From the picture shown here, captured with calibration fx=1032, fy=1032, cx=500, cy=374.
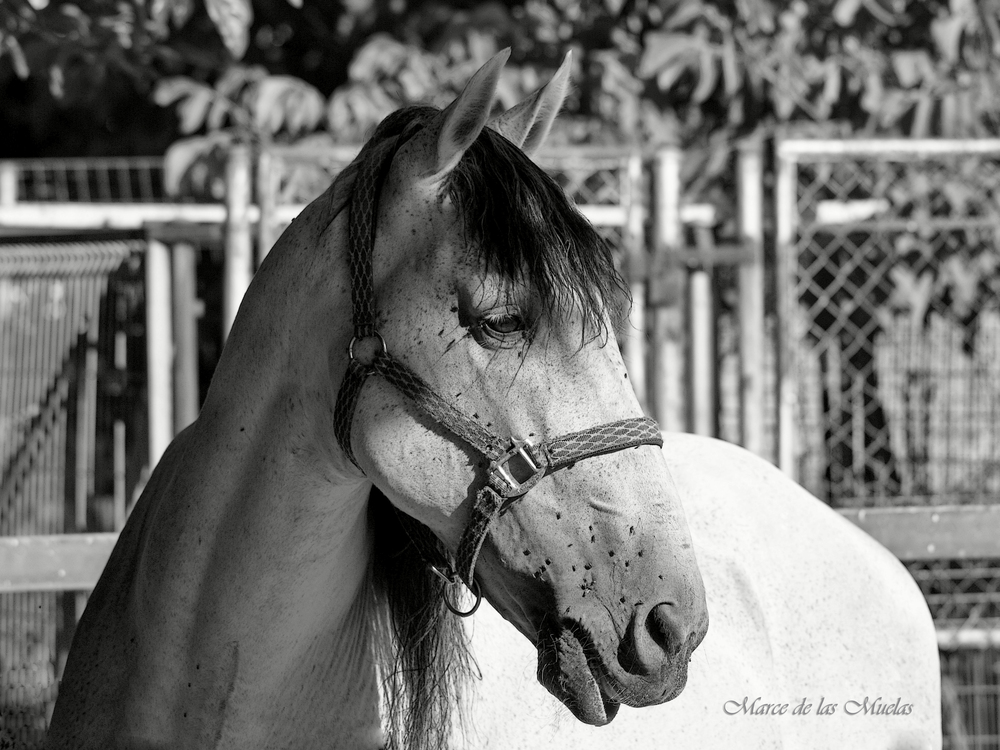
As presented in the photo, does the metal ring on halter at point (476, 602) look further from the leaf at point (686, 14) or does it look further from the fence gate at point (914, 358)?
the leaf at point (686, 14)

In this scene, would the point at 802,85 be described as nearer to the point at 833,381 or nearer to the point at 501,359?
the point at 833,381

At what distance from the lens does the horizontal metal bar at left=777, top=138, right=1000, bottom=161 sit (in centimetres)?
345

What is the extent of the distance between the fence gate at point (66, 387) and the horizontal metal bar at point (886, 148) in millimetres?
2292

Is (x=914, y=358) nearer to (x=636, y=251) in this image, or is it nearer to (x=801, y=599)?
(x=636, y=251)

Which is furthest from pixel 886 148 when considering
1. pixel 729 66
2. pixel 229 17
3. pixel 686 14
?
pixel 229 17

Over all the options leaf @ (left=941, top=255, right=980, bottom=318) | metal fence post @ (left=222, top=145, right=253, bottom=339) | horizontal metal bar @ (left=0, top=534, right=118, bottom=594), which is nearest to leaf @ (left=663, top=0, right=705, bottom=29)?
leaf @ (left=941, top=255, right=980, bottom=318)

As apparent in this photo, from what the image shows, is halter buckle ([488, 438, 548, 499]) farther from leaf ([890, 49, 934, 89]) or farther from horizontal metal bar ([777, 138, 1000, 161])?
leaf ([890, 49, 934, 89])

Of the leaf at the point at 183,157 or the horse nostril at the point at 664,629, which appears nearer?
the horse nostril at the point at 664,629

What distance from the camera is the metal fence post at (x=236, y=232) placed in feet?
11.3

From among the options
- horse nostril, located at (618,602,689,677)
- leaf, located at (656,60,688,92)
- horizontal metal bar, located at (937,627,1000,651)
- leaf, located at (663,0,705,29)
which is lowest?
horizontal metal bar, located at (937,627,1000,651)

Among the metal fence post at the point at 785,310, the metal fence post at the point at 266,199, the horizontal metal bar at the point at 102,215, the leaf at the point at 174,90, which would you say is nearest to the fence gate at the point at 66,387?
the horizontal metal bar at the point at 102,215

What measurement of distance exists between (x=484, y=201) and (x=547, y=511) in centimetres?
41

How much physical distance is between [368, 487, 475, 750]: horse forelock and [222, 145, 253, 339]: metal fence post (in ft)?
6.67

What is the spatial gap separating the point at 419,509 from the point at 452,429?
0.40 feet
